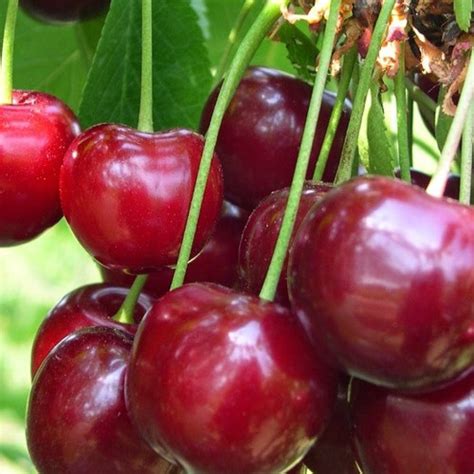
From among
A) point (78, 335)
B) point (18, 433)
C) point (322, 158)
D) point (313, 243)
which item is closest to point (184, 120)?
point (322, 158)

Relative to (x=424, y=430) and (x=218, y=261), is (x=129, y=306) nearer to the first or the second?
(x=218, y=261)

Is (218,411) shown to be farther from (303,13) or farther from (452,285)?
(303,13)

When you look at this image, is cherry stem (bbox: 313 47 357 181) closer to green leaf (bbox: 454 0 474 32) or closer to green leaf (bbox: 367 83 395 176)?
green leaf (bbox: 367 83 395 176)

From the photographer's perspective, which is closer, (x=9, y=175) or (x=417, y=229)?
(x=417, y=229)

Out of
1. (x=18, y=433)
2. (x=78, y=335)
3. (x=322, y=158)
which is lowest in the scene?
(x=18, y=433)

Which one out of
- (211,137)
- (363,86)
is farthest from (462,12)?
(211,137)

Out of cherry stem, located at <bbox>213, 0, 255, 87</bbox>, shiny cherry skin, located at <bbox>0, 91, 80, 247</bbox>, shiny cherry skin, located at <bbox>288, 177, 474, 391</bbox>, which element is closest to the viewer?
shiny cherry skin, located at <bbox>288, 177, 474, 391</bbox>

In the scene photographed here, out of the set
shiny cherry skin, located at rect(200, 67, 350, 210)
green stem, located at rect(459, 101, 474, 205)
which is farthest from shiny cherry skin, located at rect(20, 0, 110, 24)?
green stem, located at rect(459, 101, 474, 205)
